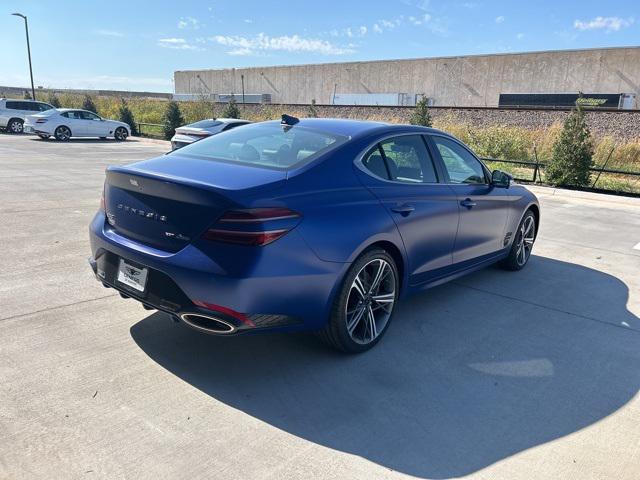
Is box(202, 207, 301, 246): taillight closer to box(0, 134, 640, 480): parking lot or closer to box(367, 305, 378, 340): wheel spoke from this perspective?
box(0, 134, 640, 480): parking lot

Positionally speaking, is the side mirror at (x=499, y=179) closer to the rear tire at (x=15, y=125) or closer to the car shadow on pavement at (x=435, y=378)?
the car shadow on pavement at (x=435, y=378)

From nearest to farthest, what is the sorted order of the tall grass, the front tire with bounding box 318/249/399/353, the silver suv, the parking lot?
the parking lot → the front tire with bounding box 318/249/399/353 → the tall grass → the silver suv

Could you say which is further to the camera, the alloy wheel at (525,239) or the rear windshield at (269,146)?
the alloy wheel at (525,239)

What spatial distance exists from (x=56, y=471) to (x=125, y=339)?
1.40 meters

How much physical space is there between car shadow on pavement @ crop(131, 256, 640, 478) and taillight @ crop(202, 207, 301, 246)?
98 cm

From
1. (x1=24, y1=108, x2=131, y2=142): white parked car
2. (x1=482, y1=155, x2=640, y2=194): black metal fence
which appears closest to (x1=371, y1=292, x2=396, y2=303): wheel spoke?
(x1=482, y1=155, x2=640, y2=194): black metal fence

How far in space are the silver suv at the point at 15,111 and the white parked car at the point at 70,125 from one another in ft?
12.8

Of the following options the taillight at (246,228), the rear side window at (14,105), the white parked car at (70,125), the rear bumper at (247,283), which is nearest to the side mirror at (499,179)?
the rear bumper at (247,283)

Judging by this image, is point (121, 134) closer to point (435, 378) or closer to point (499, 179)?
point (499, 179)

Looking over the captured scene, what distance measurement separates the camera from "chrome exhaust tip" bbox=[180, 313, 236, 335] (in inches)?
118

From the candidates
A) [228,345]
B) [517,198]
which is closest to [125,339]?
[228,345]

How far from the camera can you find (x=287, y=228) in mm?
3047

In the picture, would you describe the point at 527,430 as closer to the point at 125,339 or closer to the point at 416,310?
the point at 416,310

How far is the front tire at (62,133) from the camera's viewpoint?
23.1 meters
